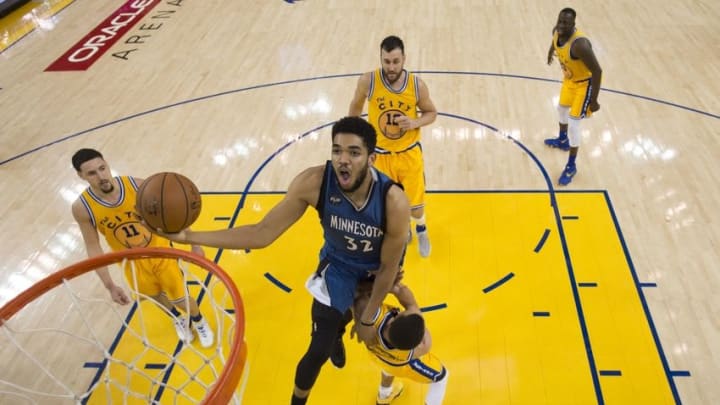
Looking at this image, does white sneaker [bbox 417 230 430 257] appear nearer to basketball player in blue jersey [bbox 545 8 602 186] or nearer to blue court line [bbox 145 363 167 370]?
basketball player in blue jersey [bbox 545 8 602 186]

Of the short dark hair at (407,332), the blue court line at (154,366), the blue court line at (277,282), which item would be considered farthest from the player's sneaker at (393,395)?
the blue court line at (154,366)

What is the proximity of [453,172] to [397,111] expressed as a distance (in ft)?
5.55

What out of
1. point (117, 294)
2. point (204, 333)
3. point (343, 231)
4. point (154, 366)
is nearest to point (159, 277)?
point (117, 294)

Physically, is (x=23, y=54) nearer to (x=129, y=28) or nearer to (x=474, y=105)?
(x=129, y=28)

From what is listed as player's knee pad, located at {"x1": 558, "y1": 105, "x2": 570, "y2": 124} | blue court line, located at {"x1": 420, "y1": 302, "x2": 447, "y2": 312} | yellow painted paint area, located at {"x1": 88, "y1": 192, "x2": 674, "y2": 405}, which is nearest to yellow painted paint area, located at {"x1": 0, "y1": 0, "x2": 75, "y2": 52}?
yellow painted paint area, located at {"x1": 88, "y1": 192, "x2": 674, "y2": 405}

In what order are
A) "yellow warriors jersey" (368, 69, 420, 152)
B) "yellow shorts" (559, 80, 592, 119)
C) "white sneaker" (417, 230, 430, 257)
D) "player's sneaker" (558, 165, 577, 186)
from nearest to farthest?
1. "yellow warriors jersey" (368, 69, 420, 152)
2. "white sneaker" (417, 230, 430, 257)
3. "yellow shorts" (559, 80, 592, 119)
4. "player's sneaker" (558, 165, 577, 186)

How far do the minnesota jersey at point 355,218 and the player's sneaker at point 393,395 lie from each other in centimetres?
103

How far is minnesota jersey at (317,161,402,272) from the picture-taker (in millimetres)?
2770

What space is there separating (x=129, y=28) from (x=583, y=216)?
8.36 m

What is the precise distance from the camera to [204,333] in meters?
3.91

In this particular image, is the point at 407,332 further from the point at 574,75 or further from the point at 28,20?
the point at 28,20

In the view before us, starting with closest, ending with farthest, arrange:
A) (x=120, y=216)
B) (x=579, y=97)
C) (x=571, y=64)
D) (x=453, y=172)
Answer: (x=120, y=216) < (x=571, y=64) < (x=579, y=97) < (x=453, y=172)

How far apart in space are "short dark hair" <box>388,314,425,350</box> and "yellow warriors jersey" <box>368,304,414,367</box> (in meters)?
0.20

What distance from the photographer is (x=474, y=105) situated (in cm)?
671
